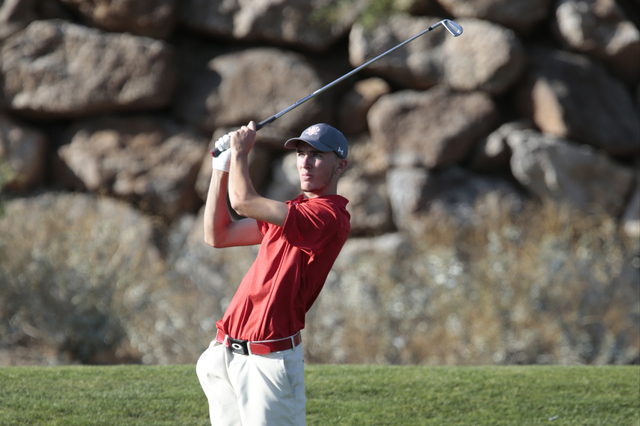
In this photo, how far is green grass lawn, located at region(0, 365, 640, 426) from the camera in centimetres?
393

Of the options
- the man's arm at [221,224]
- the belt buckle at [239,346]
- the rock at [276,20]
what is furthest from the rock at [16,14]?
the belt buckle at [239,346]

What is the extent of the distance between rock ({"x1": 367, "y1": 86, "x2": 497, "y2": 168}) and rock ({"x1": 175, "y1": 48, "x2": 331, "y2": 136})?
120 cm

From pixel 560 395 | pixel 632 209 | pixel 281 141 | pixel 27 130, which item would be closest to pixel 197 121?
pixel 281 141

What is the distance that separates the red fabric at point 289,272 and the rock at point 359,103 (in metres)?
8.56

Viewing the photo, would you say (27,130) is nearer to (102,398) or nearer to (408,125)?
(408,125)

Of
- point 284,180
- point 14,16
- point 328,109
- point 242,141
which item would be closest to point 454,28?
point 242,141

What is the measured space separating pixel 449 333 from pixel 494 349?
0.52 metres

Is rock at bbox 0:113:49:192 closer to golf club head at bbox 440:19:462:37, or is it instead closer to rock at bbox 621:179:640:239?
golf club head at bbox 440:19:462:37

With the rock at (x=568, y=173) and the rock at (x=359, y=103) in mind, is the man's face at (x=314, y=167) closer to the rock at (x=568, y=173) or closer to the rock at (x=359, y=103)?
the rock at (x=568, y=173)

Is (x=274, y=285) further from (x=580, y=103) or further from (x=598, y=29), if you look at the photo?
(x=598, y=29)

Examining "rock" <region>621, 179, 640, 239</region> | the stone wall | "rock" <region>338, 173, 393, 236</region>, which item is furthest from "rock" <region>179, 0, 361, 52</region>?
"rock" <region>621, 179, 640, 239</region>

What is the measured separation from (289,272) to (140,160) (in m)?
9.13

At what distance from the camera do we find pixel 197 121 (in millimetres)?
10969

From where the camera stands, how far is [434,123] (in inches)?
407
